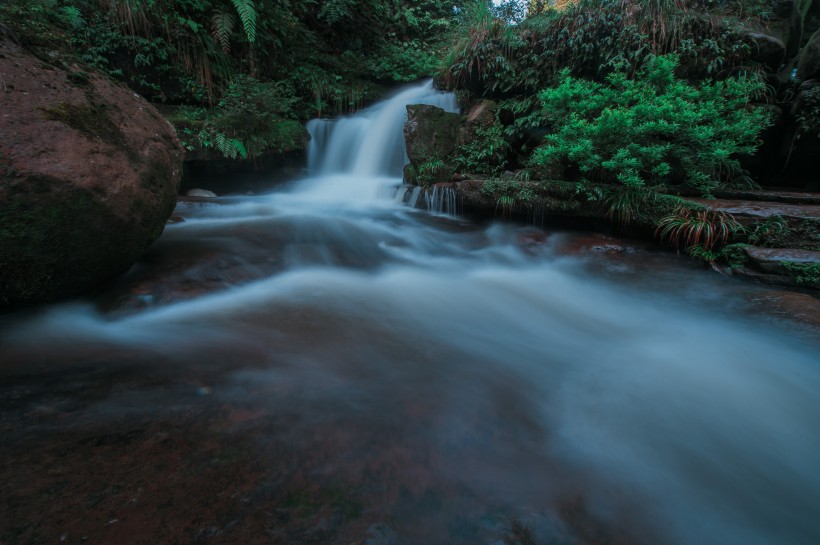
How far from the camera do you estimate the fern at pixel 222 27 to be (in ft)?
23.1

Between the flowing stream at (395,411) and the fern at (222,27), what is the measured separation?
18.0 ft

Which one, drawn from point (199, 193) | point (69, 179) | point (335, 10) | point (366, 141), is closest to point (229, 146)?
point (199, 193)

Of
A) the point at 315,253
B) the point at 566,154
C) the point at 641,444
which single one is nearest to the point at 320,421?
the point at 641,444

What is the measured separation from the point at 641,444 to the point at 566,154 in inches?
163

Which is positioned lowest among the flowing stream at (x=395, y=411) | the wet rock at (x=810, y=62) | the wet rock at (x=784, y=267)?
the flowing stream at (x=395, y=411)

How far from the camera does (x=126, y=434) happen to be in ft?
4.36

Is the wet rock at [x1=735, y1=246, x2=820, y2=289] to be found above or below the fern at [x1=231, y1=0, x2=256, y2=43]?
below

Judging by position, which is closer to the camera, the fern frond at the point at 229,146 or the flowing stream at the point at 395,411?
the flowing stream at the point at 395,411

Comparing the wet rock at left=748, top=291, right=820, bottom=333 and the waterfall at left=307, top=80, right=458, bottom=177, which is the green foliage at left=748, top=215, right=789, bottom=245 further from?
the waterfall at left=307, top=80, right=458, bottom=177

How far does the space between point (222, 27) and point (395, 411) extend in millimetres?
8455

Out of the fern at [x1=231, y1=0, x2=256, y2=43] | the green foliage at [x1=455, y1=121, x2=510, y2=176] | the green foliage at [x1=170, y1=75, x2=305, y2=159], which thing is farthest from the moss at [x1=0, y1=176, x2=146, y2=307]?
the fern at [x1=231, y1=0, x2=256, y2=43]

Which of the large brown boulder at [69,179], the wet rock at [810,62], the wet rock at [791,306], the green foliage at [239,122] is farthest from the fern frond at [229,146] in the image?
the wet rock at [810,62]

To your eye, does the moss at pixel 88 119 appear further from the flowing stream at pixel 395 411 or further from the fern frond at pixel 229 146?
the fern frond at pixel 229 146

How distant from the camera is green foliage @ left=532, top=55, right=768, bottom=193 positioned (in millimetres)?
4297
